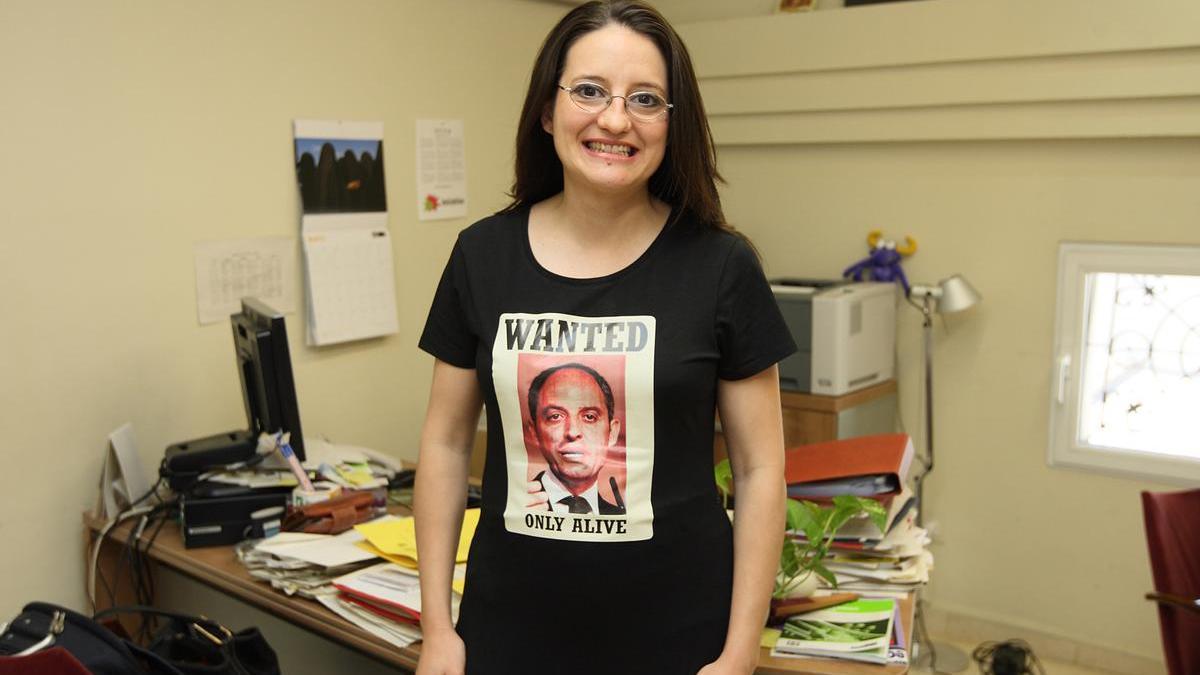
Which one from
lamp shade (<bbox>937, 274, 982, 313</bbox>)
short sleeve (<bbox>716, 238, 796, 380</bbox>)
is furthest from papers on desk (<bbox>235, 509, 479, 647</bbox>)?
lamp shade (<bbox>937, 274, 982, 313</bbox>)

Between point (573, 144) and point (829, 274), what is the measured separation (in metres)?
2.72

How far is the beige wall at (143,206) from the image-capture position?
2.40 metres

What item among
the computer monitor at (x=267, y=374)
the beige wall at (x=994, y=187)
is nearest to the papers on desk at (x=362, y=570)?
the computer monitor at (x=267, y=374)

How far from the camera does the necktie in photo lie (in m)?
1.30

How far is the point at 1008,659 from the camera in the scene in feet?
10.9

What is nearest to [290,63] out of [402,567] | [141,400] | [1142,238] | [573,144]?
[141,400]

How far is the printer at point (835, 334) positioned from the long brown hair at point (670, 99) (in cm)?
209

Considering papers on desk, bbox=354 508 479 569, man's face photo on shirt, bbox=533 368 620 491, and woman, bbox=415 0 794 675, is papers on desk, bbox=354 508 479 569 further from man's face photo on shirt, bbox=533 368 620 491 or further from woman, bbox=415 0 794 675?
man's face photo on shirt, bbox=533 368 620 491

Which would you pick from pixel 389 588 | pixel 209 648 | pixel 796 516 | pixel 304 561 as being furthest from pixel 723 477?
pixel 209 648

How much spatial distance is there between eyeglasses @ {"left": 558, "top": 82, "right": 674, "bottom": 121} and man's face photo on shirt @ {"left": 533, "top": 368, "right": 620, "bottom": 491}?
12.9 inches

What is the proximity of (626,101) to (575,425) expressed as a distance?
16.0 inches

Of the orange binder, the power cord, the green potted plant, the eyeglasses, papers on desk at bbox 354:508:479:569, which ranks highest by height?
the eyeglasses

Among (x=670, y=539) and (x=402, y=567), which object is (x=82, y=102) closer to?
(x=402, y=567)

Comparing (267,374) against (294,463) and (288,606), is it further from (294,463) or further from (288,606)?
(288,606)
